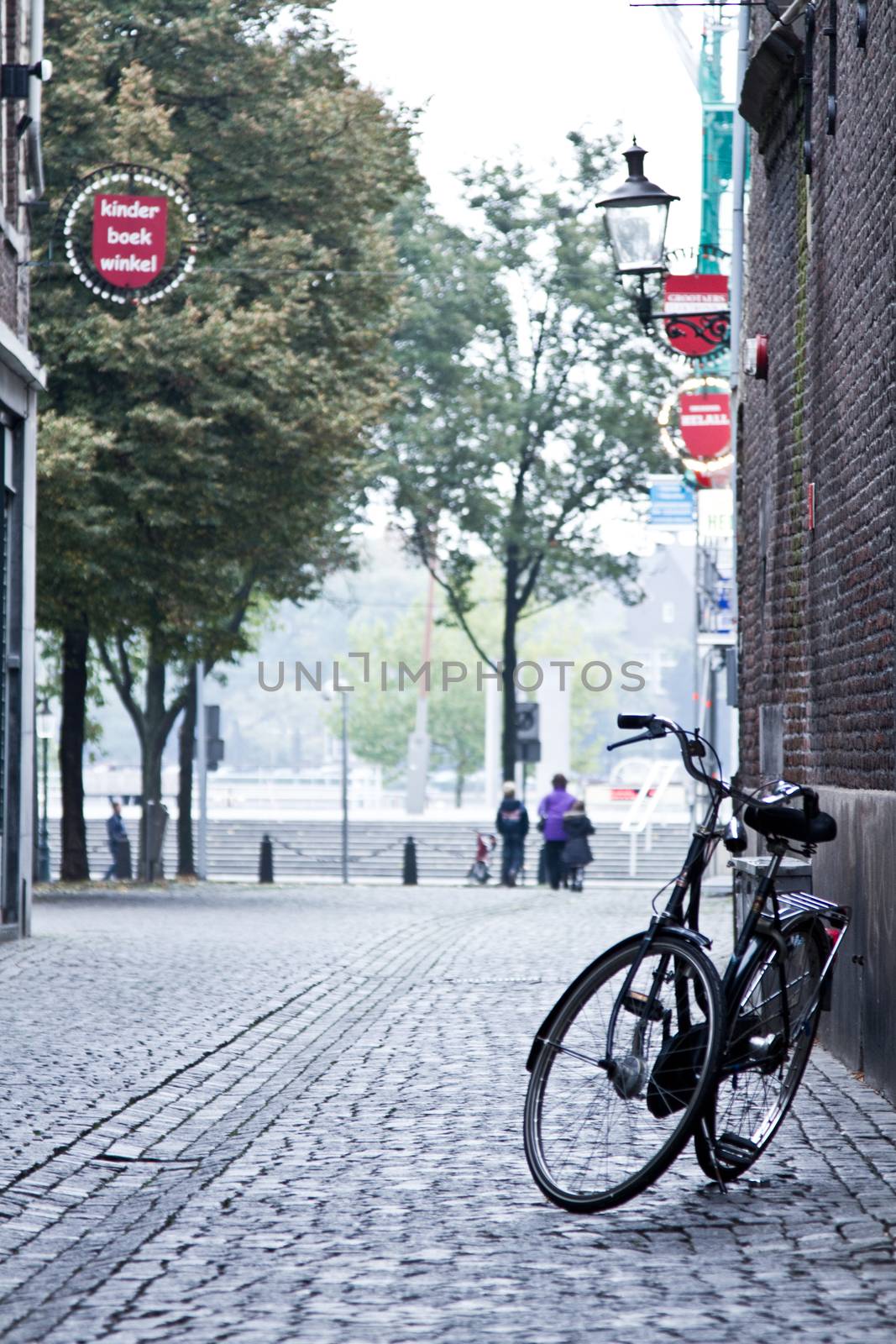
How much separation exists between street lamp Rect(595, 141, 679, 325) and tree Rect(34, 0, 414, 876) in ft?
24.1

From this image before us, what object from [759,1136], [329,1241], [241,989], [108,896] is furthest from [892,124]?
[108,896]

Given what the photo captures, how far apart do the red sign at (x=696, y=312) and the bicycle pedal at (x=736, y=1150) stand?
1439 centimetres

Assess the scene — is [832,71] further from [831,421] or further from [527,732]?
[527,732]

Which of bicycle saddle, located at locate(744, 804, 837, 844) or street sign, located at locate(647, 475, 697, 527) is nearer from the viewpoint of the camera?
bicycle saddle, located at locate(744, 804, 837, 844)

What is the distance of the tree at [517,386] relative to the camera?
37.5 m

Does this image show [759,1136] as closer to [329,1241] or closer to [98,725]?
[329,1241]

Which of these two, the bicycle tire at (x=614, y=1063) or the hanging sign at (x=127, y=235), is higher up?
the hanging sign at (x=127, y=235)

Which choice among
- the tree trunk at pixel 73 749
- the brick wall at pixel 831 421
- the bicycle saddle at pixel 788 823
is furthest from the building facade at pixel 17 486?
the bicycle saddle at pixel 788 823

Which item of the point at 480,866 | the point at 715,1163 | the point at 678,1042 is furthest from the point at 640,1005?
the point at 480,866

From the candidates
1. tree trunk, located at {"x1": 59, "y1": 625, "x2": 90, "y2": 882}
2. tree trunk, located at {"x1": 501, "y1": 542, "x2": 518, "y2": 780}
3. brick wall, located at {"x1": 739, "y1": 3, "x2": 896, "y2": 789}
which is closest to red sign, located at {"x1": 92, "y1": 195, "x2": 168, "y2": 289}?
brick wall, located at {"x1": 739, "y1": 3, "x2": 896, "y2": 789}

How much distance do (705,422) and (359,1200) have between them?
20.3 m

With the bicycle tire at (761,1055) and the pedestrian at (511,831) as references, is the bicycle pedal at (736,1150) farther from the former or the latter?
the pedestrian at (511,831)

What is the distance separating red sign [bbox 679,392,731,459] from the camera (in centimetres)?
2552

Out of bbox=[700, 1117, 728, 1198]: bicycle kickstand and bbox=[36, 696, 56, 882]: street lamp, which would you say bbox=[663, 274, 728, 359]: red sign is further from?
bbox=[36, 696, 56, 882]: street lamp
